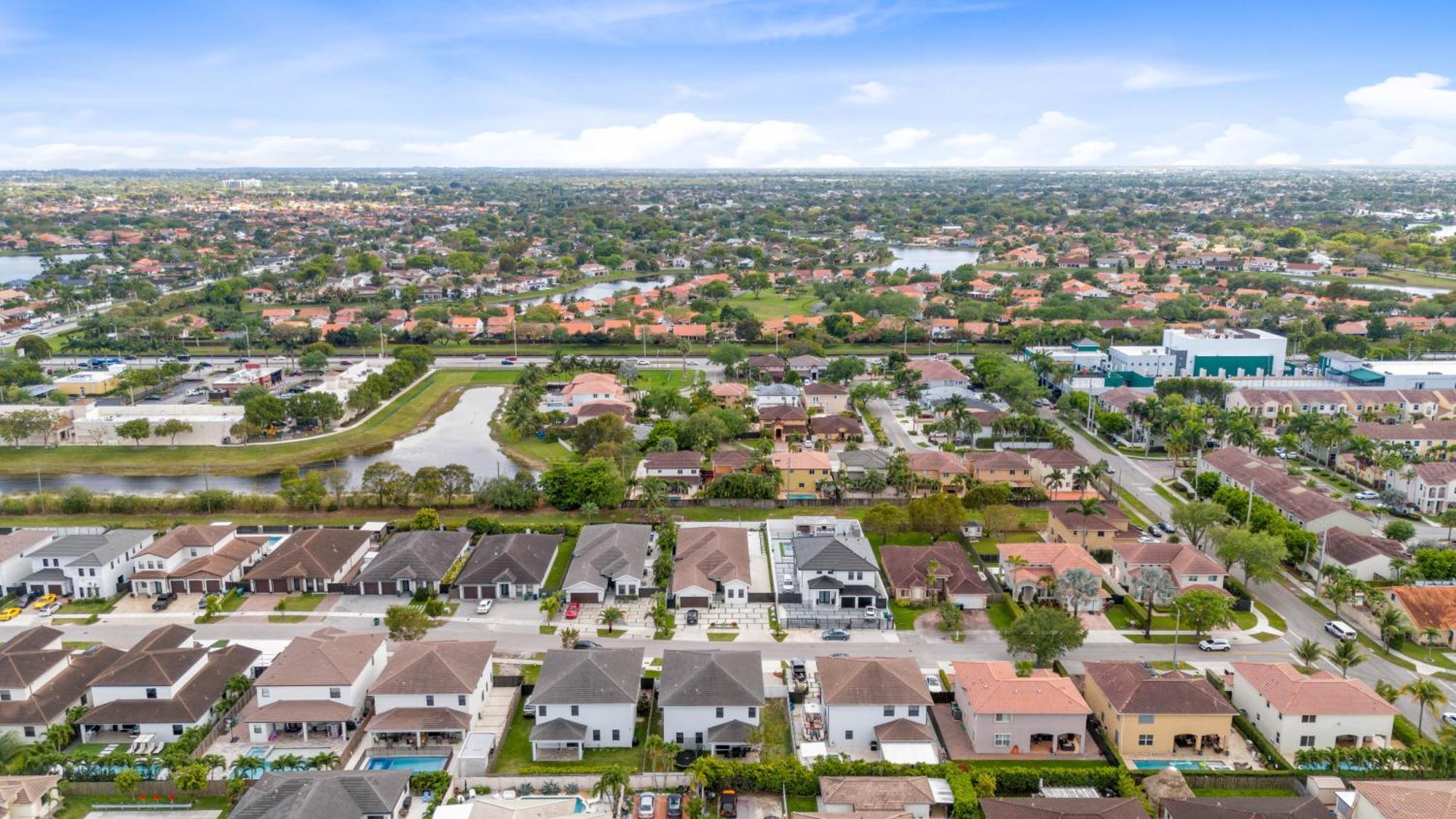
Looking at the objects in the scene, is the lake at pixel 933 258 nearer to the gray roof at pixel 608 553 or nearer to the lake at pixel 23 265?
the gray roof at pixel 608 553

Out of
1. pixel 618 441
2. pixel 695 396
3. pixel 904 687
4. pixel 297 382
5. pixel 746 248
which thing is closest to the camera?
pixel 904 687

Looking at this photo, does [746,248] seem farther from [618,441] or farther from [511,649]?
[511,649]

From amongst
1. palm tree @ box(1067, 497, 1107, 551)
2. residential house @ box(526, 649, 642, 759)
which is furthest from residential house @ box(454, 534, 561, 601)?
palm tree @ box(1067, 497, 1107, 551)

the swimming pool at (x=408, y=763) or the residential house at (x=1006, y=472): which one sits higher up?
the residential house at (x=1006, y=472)

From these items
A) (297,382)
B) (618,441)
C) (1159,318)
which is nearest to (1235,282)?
(1159,318)

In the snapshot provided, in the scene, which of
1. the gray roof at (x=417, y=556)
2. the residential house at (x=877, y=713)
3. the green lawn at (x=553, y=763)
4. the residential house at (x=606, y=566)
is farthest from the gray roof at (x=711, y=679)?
the gray roof at (x=417, y=556)

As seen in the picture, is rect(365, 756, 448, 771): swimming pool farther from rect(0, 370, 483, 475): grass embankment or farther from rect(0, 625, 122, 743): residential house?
rect(0, 370, 483, 475): grass embankment

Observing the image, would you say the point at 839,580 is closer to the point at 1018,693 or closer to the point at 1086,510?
the point at 1018,693
